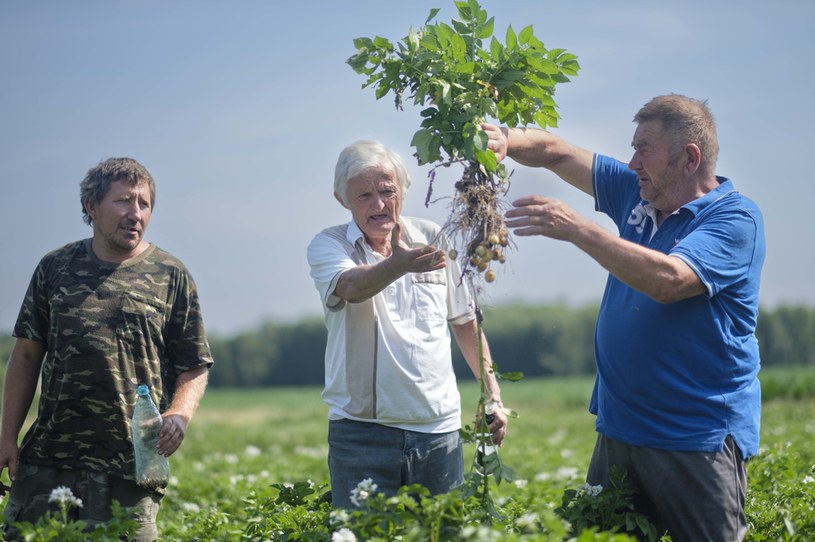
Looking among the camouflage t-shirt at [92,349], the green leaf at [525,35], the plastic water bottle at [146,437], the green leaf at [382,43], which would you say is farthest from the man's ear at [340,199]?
the plastic water bottle at [146,437]

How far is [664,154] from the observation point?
3725mm

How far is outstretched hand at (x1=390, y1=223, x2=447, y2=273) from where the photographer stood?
11.2ft

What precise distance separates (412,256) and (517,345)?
4122cm

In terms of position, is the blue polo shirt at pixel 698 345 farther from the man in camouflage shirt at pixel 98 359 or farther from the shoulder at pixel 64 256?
the shoulder at pixel 64 256

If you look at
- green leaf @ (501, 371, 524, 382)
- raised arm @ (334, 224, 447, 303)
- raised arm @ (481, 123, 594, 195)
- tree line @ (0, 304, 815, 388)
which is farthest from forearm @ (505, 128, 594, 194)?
tree line @ (0, 304, 815, 388)

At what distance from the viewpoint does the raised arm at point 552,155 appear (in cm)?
419

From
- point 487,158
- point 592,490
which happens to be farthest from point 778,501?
point 487,158

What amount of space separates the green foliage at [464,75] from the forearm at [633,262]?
522 mm

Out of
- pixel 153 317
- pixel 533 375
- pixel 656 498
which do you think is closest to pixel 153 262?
pixel 153 317

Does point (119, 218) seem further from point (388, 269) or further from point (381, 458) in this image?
point (381, 458)

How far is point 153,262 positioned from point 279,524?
132 centimetres

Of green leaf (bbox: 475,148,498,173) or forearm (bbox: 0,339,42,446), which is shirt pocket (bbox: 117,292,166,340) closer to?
forearm (bbox: 0,339,42,446)

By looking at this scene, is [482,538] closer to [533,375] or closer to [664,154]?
[664,154]

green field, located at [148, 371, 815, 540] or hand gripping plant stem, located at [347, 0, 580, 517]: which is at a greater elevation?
hand gripping plant stem, located at [347, 0, 580, 517]
